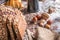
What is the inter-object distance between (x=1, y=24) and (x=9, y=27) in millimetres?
54

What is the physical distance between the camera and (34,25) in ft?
5.02

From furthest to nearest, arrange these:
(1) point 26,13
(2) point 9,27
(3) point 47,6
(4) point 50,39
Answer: (3) point 47,6 < (1) point 26,13 < (4) point 50,39 < (2) point 9,27

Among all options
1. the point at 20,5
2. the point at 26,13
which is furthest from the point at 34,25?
the point at 20,5

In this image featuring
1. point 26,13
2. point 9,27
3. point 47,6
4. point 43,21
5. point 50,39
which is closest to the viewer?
point 9,27

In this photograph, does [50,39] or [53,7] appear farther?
[53,7]

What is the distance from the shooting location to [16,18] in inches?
40.8

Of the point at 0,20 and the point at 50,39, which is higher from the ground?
the point at 0,20

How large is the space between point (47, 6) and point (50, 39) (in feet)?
2.66

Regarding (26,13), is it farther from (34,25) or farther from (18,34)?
(18,34)

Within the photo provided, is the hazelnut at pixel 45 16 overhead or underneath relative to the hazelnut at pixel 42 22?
overhead

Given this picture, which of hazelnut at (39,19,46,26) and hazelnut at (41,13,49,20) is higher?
hazelnut at (41,13,49,20)

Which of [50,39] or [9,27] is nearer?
[9,27]

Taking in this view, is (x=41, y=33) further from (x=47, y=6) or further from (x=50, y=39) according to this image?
(x=47, y=6)

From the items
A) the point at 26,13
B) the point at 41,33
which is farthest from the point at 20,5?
the point at 41,33
